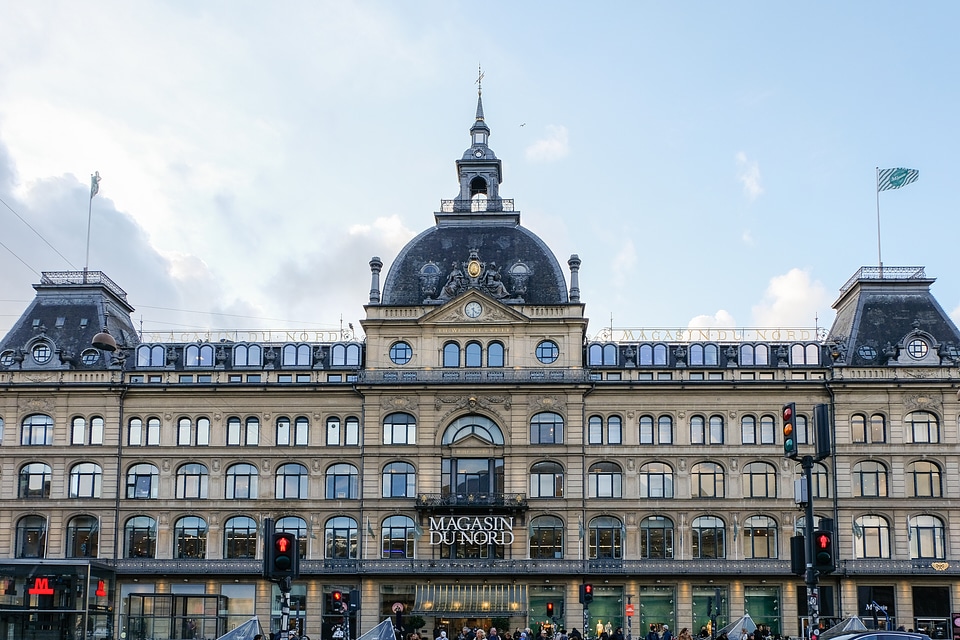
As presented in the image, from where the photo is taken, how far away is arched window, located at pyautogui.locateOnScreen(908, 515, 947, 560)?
81312 millimetres

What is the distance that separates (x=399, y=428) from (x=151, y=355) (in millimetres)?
18012

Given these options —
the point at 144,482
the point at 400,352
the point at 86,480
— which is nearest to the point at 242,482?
the point at 144,482

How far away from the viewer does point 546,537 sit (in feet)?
270

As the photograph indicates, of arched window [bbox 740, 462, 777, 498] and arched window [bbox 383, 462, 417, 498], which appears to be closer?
arched window [bbox 740, 462, 777, 498]

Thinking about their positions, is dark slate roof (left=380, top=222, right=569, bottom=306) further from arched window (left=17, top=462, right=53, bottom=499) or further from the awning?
arched window (left=17, top=462, right=53, bottom=499)

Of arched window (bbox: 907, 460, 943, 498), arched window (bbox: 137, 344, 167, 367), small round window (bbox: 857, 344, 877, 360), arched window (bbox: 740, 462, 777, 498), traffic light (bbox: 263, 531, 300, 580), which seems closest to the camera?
traffic light (bbox: 263, 531, 300, 580)

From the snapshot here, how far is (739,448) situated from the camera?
83438 millimetres

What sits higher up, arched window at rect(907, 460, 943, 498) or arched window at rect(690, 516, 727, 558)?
arched window at rect(907, 460, 943, 498)

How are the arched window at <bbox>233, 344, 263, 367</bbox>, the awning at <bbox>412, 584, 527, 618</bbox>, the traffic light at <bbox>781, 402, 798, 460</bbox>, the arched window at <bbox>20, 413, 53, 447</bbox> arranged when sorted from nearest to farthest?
the traffic light at <bbox>781, 402, 798, 460</bbox>
the awning at <bbox>412, 584, 527, 618</bbox>
the arched window at <bbox>20, 413, 53, 447</bbox>
the arched window at <bbox>233, 344, 263, 367</bbox>

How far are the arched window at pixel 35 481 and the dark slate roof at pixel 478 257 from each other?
81.0 feet

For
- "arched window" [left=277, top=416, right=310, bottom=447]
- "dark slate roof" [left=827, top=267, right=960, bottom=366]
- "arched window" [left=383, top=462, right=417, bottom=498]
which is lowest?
"arched window" [left=383, top=462, right=417, bottom=498]

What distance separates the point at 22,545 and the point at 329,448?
20.9 meters

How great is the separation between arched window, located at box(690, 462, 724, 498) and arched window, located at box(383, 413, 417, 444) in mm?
18207

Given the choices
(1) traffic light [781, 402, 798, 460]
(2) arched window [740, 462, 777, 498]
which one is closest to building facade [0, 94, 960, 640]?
(2) arched window [740, 462, 777, 498]
